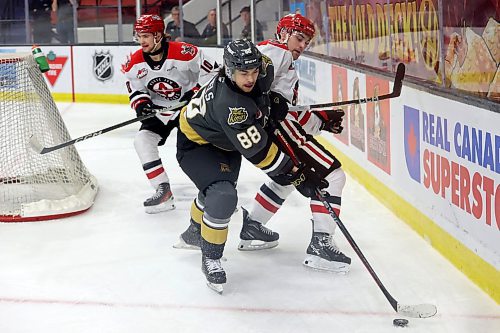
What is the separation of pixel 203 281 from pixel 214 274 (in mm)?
156

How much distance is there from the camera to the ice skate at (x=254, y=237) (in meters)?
3.69

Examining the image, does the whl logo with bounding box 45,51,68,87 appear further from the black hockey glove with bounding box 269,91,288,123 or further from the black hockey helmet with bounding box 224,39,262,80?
the black hockey helmet with bounding box 224,39,262,80

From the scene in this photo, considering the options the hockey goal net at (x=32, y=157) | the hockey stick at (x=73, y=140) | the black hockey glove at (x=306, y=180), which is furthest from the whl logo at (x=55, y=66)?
the black hockey glove at (x=306, y=180)

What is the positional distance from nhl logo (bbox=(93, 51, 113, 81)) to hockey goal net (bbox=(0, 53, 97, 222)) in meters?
4.50

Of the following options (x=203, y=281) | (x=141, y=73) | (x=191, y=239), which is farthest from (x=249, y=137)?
(x=141, y=73)

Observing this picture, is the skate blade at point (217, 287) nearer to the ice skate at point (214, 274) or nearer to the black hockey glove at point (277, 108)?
the ice skate at point (214, 274)

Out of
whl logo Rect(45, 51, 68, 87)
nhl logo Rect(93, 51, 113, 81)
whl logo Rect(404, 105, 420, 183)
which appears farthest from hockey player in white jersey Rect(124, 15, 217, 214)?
whl logo Rect(45, 51, 68, 87)

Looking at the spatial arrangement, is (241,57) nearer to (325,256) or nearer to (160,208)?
(325,256)

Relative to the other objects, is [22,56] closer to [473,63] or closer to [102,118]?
[473,63]

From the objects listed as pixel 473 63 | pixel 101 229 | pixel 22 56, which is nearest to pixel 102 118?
pixel 22 56

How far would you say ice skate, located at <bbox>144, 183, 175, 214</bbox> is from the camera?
175 inches

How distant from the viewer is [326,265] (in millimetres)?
3377

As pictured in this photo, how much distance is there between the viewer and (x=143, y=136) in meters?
4.57

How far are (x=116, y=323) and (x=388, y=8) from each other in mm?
2365
